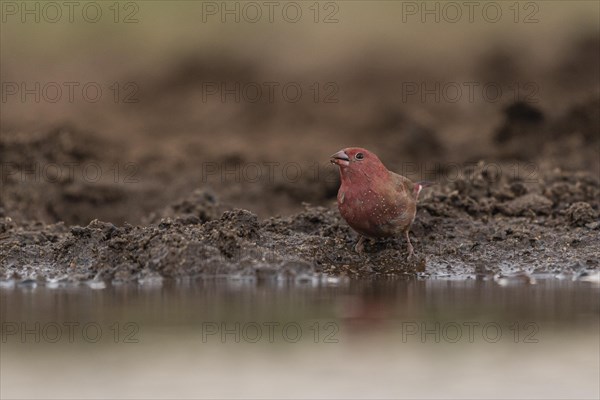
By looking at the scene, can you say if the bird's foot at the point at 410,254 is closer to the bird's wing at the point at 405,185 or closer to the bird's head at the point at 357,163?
the bird's wing at the point at 405,185

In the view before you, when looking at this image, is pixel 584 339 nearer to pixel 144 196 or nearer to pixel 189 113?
pixel 144 196

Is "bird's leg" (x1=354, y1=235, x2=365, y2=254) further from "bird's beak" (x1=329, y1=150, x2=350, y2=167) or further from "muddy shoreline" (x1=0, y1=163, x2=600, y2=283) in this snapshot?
"bird's beak" (x1=329, y1=150, x2=350, y2=167)

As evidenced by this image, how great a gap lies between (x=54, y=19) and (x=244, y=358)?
15.1 metres

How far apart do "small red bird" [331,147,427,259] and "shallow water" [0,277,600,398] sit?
0.49 meters

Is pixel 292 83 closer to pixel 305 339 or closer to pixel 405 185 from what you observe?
pixel 405 185

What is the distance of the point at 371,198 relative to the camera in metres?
9.08

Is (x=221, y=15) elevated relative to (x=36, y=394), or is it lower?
elevated

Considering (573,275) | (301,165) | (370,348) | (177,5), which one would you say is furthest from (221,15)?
(370,348)

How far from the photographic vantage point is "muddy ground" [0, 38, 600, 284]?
931 centimetres

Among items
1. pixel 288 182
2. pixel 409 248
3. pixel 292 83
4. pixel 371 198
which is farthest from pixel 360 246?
pixel 292 83

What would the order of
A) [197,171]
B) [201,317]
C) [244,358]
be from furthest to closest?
[197,171], [201,317], [244,358]

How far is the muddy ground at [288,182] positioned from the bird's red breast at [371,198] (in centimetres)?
41

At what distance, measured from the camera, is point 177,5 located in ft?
65.4

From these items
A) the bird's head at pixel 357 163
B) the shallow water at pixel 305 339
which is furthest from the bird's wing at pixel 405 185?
the shallow water at pixel 305 339
